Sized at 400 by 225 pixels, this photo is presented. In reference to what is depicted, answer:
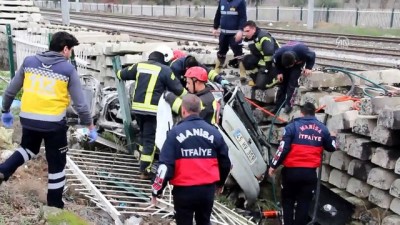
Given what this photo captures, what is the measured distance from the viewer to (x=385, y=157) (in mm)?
6324

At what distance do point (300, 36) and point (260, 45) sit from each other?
17217mm

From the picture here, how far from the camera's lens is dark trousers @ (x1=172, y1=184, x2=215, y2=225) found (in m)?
4.87

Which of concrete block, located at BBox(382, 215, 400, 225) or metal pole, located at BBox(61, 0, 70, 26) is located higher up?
metal pole, located at BBox(61, 0, 70, 26)

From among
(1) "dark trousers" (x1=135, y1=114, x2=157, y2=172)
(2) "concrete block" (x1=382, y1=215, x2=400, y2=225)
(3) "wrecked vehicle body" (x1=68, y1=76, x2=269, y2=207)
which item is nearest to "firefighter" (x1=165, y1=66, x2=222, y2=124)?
(3) "wrecked vehicle body" (x1=68, y1=76, x2=269, y2=207)

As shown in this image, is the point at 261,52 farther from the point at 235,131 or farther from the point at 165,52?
the point at 165,52

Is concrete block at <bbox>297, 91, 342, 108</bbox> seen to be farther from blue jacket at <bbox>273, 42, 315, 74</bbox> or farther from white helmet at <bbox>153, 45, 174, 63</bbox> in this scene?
white helmet at <bbox>153, 45, 174, 63</bbox>

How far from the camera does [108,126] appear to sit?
8445 mm

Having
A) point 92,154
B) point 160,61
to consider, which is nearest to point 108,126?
point 92,154

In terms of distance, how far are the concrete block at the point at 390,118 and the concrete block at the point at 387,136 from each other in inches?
3.0

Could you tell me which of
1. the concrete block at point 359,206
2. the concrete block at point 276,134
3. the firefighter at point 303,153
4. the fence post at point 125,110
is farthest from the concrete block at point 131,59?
the concrete block at point 359,206

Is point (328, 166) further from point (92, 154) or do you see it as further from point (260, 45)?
point (92, 154)

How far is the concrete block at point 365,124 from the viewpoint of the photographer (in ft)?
21.6

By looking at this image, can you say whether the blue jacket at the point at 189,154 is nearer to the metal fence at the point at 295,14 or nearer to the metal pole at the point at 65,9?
the metal pole at the point at 65,9

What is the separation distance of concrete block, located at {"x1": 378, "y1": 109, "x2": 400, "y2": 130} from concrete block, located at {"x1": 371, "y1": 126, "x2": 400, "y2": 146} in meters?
0.08
